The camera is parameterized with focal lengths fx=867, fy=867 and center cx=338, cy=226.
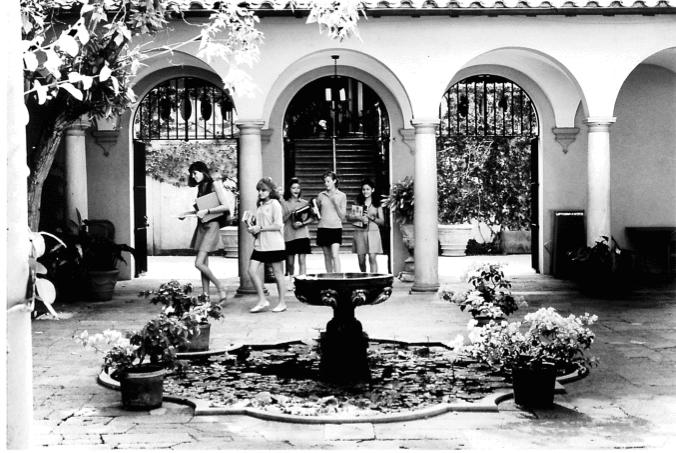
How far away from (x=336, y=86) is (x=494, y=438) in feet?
34.2

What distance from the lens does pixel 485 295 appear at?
26.0 ft

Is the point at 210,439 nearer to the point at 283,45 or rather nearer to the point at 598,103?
the point at 283,45

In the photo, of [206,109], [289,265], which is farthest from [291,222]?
[206,109]

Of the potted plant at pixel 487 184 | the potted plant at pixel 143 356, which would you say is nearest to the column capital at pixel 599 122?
the potted plant at pixel 143 356

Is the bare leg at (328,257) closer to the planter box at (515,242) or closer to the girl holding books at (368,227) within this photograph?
the girl holding books at (368,227)

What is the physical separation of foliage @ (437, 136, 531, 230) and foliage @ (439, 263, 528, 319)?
15.3 metres

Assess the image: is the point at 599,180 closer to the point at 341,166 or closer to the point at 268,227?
the point at 268,227

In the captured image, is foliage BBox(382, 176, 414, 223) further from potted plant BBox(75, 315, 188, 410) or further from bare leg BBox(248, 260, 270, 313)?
potted plant BBox(75, 315, 188, 410)

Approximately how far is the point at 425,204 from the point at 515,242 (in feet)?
36.2

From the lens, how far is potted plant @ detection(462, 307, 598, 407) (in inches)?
240

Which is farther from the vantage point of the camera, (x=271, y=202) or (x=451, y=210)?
(x=451, y=210)

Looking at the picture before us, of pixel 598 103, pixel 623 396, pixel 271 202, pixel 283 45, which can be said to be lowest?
pixel 623 396

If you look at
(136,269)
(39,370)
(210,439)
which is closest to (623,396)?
(210,439)

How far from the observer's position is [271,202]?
1073cm
